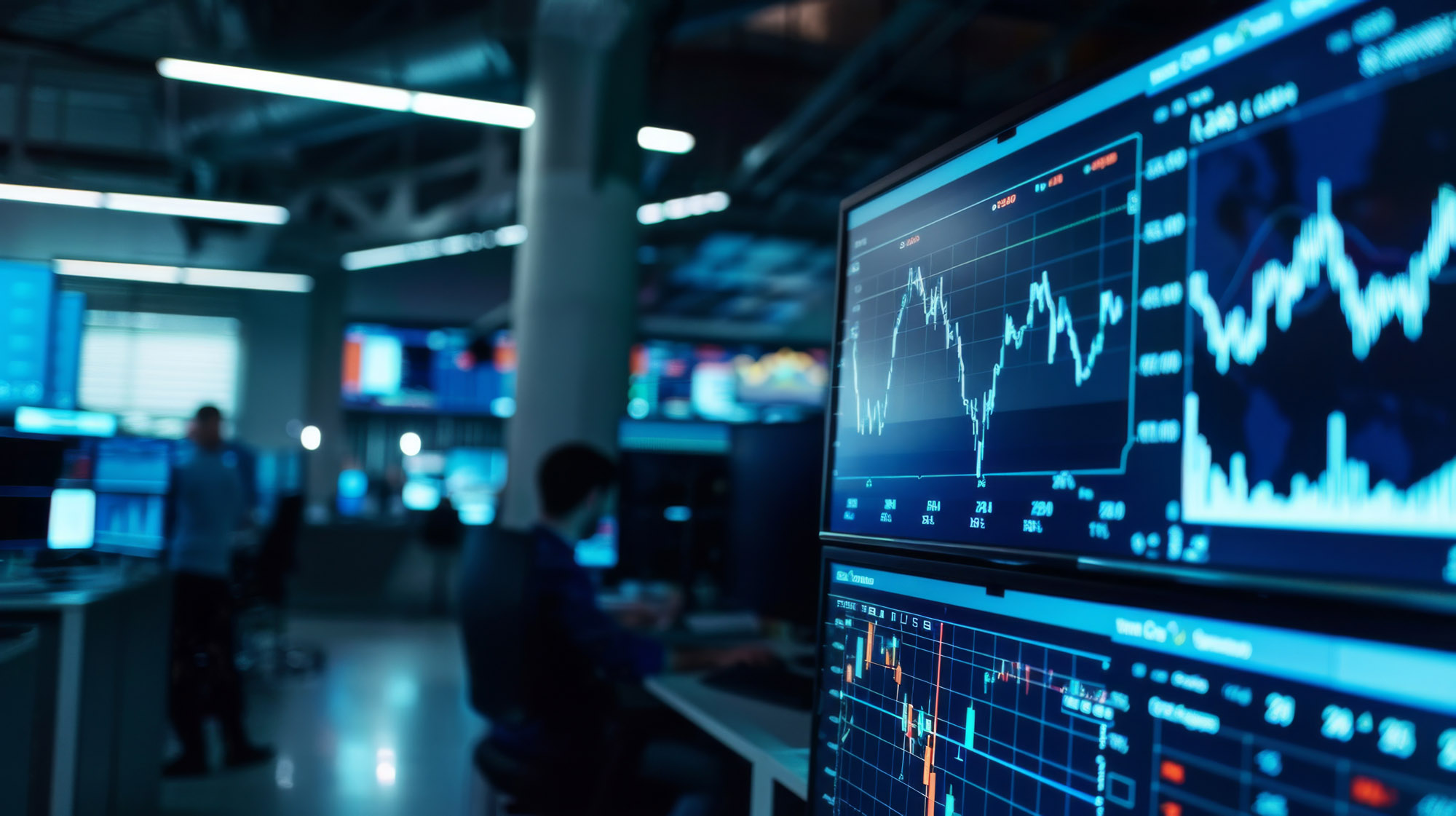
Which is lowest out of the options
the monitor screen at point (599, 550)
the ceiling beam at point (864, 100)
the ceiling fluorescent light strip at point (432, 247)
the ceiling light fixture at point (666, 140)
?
the monitor screen at point (599, 550)

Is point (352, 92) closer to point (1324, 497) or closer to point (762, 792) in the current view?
point (762, 792)

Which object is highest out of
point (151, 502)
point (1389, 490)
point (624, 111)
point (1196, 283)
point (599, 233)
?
point (624, 111)

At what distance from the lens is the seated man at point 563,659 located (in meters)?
2.13

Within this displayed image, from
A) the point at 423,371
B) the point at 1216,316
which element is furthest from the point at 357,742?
the point at 423,371

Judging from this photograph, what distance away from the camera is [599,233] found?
4.17m

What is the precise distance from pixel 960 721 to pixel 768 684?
117cm

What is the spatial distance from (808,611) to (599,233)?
2.39 meters

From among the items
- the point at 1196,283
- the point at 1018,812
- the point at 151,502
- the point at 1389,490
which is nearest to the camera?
the point at 1389,490

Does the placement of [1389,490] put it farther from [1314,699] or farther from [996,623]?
[996,623]

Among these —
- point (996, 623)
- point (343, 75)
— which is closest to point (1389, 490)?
point (996, 623)

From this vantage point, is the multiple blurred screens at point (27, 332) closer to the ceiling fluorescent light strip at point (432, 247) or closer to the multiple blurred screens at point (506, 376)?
the ceiling fluorescent light strip at point (432, 247)

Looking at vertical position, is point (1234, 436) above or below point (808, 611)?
above

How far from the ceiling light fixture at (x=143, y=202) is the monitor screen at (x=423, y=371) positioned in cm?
329

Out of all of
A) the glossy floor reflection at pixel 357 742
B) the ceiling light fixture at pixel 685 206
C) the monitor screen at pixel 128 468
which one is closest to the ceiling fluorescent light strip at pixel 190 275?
the monitor screen at pixel 128 468
